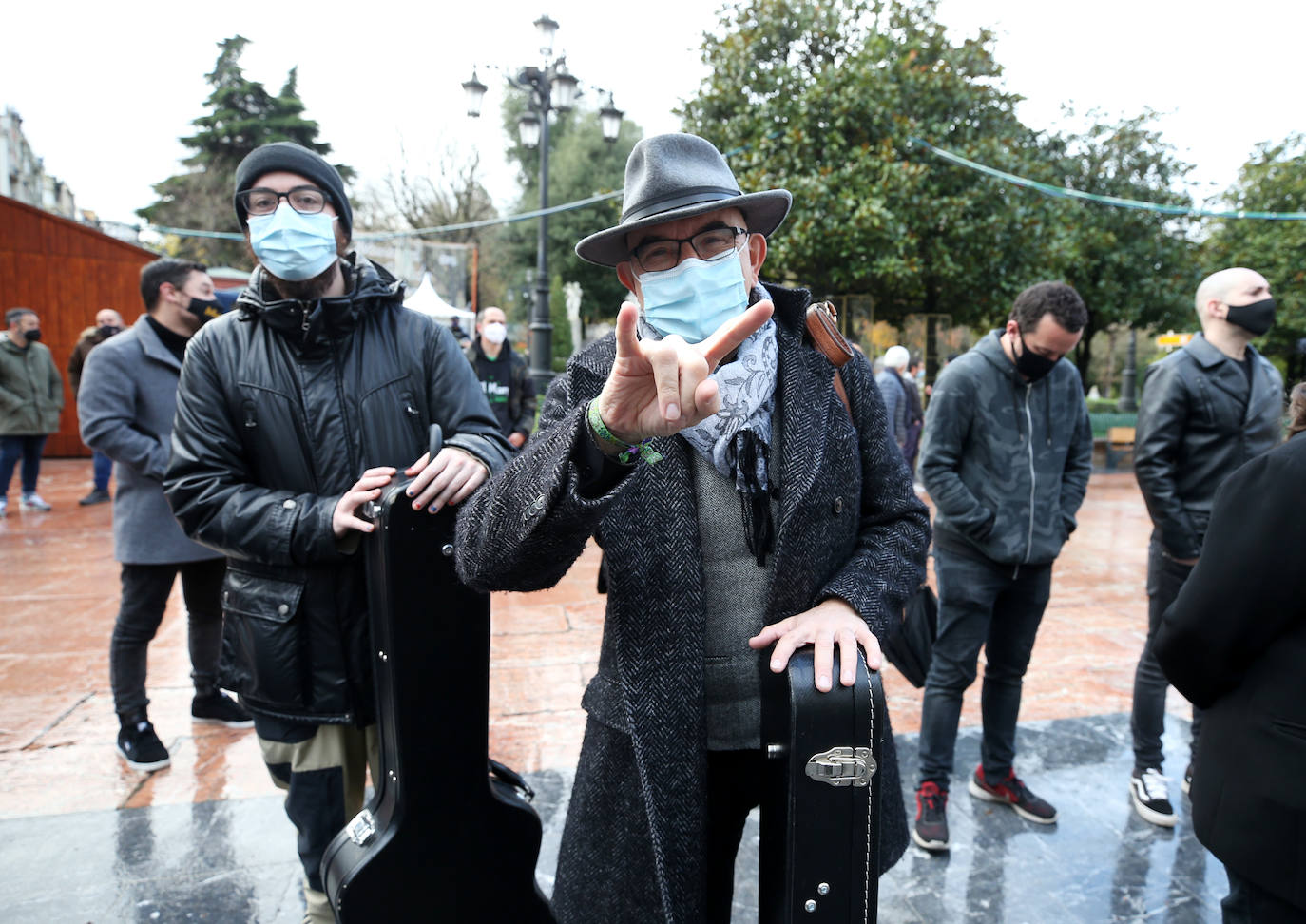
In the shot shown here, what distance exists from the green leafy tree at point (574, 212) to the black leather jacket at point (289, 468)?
23969 millimetres

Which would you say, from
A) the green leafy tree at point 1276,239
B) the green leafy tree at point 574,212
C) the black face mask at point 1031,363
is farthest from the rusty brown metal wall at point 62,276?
the green leafy tree at point 1276,239

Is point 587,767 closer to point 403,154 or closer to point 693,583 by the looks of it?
point 693,583

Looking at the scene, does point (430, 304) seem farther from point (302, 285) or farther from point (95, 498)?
point (302, 285)

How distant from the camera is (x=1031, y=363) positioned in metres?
2.96

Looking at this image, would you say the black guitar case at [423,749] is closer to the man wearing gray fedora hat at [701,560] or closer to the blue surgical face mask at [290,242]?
the man wearing gray fedora hat at [701,560]

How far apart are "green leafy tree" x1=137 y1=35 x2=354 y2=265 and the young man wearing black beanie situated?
94.5ft

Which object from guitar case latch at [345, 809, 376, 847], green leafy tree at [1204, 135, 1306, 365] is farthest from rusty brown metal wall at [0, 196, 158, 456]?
green leafy tree at [1204, 135, 1306, 365]

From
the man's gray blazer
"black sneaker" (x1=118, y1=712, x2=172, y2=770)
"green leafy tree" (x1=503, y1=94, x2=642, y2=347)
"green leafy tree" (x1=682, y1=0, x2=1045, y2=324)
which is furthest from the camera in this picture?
"green leafy tree" (x1=503, y1=94, x2=642, y2=347)

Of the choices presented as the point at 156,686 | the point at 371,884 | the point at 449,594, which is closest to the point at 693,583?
the point at 449,594

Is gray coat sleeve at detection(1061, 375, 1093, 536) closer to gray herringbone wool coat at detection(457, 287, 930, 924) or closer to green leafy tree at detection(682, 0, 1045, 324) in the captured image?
gray herringbone wool coat at detection(457, 287, 930, 924)

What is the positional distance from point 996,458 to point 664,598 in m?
2.00

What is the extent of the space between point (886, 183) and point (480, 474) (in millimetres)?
11552

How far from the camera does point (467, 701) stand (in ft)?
5.84

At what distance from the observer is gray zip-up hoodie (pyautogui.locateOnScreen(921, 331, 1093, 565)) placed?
2.94m
